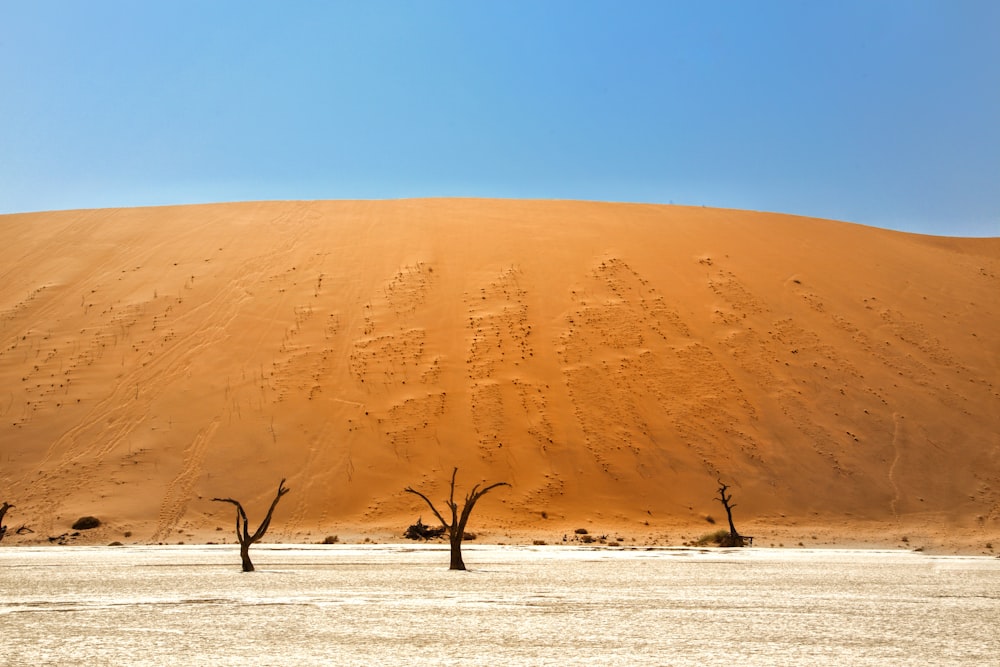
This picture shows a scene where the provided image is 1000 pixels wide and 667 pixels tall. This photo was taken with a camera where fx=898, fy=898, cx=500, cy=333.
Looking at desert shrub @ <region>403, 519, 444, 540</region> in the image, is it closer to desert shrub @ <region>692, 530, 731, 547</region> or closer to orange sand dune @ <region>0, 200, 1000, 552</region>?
orange sand dune @ <region>0, 200, 1000, 552</region>

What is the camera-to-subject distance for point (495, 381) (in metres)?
29.0

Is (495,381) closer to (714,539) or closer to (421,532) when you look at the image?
(421,532)

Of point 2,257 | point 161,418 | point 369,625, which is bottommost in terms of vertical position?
point 369,625

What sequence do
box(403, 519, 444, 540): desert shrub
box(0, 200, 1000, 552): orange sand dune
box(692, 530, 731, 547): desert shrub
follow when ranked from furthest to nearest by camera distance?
box(0, 200, 1000, 552): orange sand dune
box(403, 519, 444, 540): desert shrub
box(692, 530, 731, 547): desert shrub

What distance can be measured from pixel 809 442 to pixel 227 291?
21583 millimetres

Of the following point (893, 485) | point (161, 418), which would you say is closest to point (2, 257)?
point (161, 418)

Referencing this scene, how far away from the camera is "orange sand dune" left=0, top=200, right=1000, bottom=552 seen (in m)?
25.1

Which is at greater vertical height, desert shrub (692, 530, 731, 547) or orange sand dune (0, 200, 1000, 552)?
orange sand dune (0, 200, 1000, 552)

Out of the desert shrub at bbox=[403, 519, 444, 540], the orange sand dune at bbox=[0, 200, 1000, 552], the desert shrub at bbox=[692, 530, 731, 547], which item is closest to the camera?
the desert shrub at bbox=[692, 530, 731, 547]

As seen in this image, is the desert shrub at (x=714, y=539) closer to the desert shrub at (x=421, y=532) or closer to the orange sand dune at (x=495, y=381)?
the orange sand dune at (x=495, y=381)

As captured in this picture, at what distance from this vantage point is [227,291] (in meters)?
34.2

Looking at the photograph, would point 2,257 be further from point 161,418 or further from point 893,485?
point 893,485

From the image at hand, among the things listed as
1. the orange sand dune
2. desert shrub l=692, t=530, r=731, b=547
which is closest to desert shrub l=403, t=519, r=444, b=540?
the orange sand dune

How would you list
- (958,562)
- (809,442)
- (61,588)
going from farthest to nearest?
(809,442)
(958,562)
(61,588)
